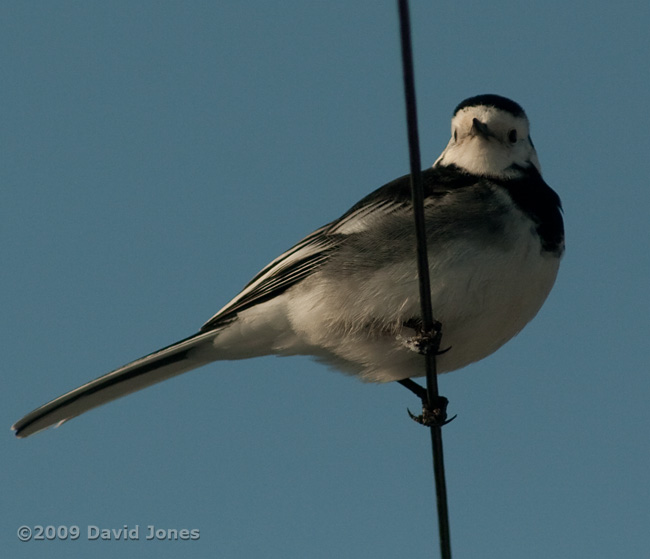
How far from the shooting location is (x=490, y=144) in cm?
702

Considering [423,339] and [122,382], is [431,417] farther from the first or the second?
[122,382]

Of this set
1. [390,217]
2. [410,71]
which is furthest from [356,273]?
[410,71]

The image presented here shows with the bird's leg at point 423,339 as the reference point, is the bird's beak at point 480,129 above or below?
above

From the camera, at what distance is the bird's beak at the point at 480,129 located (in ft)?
22.9

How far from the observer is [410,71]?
4.08m

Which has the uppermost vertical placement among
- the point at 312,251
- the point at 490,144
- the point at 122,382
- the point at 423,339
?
the point at 490,144

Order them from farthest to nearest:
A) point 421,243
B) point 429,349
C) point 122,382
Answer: point 122,382
point 429,349
point 421,243

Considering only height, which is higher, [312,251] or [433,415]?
[312,251]

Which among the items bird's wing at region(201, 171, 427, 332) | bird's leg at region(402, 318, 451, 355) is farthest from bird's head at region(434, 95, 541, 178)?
bird's leg at region(402, 318, 451, 355)

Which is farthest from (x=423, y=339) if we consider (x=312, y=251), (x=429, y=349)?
(x=312, y=251)

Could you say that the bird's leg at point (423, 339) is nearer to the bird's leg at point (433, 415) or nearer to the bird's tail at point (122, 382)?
the bird's leg at point (433, 415)

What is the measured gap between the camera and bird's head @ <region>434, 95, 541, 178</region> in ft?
22.8

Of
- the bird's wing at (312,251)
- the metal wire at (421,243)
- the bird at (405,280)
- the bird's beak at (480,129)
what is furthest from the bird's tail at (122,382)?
the bird's beak at (480,129)

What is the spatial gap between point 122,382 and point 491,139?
3.29 m
